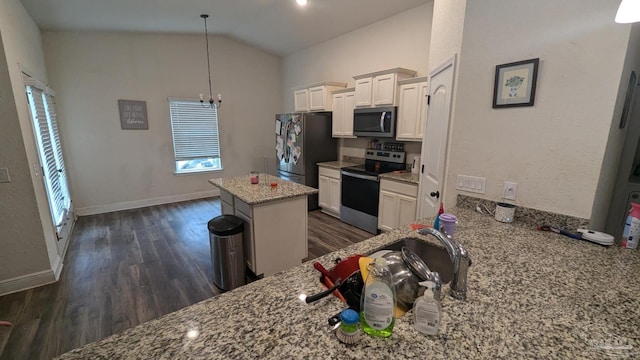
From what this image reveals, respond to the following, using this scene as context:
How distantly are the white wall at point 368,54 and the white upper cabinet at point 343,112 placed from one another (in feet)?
1.10

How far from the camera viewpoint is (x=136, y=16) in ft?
12.9

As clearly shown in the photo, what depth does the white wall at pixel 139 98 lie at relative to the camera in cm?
429

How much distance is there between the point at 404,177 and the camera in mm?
3312

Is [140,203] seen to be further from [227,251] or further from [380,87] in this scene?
[380,87]

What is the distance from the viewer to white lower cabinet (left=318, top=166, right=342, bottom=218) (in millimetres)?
4293

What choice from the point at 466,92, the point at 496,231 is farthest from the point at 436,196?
the point at 466,92

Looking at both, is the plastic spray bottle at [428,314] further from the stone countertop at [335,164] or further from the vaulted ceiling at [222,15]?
the vaulted ceiling at [222,15]

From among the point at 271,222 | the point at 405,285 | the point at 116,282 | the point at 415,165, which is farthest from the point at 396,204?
the point at 116,282

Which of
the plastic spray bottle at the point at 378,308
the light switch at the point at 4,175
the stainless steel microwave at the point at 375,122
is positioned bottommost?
the plastic spray bottle at the point at 378,308

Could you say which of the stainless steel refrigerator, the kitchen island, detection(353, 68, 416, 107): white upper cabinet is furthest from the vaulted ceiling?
the kitchen island

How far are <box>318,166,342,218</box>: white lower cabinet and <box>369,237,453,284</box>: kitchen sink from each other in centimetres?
274

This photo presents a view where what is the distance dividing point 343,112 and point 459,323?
3.87 meters

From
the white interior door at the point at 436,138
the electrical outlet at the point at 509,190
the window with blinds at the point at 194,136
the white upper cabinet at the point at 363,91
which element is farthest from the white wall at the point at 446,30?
the window with blinds at the point at 194,136

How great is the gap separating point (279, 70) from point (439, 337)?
646 centimetres
